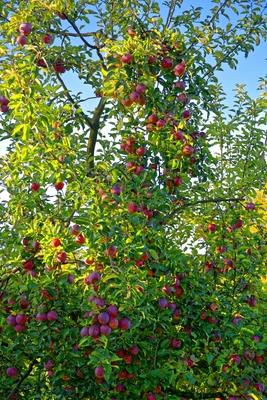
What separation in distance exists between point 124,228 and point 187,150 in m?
0.97

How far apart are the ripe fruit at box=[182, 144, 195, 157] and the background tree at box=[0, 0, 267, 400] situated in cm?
2

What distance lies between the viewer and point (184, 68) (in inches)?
199

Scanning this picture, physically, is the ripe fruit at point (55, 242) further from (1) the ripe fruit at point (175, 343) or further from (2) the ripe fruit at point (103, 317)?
(1) the ripe fruit at point (175, 343)

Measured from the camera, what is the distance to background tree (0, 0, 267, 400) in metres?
4.21

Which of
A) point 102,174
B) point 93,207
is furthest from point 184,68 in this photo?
point 93,207

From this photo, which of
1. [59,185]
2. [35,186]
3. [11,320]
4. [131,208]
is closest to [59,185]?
[59,185]

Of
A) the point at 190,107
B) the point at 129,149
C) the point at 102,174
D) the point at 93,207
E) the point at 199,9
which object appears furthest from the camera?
the point at 199,9

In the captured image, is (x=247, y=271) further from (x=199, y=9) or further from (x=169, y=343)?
(x=199, y=9)

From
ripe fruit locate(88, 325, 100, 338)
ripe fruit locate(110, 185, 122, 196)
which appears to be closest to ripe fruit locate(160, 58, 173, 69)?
ripe fruit locate(110, 185, 122, 196)

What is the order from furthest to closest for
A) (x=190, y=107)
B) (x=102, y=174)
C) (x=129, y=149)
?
(x=190, y=107) < (x=129, y=149) < (x=102, y=174)

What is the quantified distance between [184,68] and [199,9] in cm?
146

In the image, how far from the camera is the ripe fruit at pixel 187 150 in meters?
4.98

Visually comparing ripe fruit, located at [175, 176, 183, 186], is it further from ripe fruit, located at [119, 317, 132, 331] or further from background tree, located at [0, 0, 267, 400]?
ripe fruit, located at [119, 317, 132, 331]

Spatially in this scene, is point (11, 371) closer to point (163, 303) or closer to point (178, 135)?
point (163, 303)
